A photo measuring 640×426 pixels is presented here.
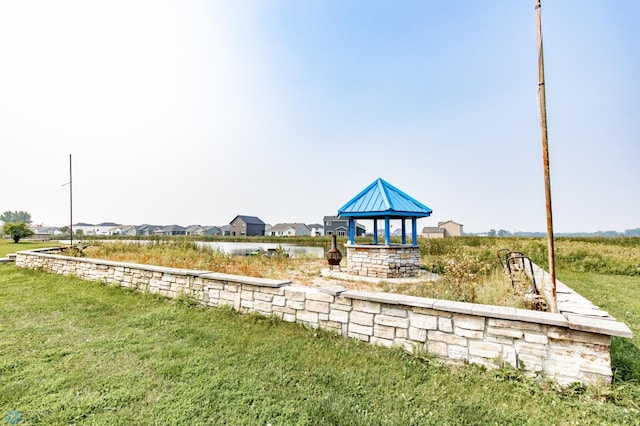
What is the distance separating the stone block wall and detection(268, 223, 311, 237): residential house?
4289 centimetres

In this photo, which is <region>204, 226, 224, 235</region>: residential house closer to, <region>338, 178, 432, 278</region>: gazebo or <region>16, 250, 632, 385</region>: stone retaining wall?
<region>338, 178, 432, 278</region>: gazebo

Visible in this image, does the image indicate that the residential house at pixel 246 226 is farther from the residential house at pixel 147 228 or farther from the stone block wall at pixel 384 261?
the stone block wall at pixel 384 261

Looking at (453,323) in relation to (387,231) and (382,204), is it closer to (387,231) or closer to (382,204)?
(387,231)

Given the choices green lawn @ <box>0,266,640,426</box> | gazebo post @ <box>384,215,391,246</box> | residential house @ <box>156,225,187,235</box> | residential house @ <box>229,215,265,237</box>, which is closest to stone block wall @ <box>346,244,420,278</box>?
gazebo post @ <box>384,215,391,246</box>

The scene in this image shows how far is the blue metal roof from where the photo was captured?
767 centimetres

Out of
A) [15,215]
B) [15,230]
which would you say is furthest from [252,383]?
[15,215]

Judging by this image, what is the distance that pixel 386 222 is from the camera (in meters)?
7.82

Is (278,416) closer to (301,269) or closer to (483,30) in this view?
(301,269)

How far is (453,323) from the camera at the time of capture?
9.30 feet

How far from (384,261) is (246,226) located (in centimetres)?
4264

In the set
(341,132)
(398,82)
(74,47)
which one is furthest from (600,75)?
(74,47)

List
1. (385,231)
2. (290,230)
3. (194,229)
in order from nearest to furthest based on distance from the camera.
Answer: (385,231) < (290,230) < (194,229)

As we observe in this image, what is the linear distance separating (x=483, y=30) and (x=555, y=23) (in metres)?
2.61

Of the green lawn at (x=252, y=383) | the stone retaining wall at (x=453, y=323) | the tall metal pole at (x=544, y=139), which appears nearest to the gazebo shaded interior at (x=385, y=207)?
the stone retaining wall at (x=453, y=323)
